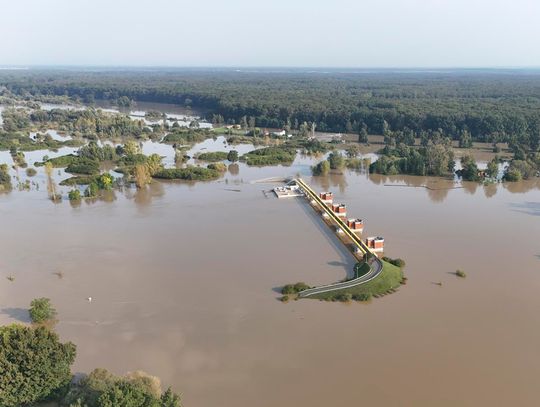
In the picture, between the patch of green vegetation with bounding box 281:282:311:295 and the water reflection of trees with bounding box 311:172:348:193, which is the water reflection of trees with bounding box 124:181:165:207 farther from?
the patch of green vegetation with bounding box 281:282:311:295

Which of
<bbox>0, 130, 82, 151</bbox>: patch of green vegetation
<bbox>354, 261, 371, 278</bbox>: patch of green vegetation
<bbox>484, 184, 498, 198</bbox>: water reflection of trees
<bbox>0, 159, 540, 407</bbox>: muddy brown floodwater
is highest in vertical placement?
<bbox>0, 130, 82, 151</bbox>: patch of green vegetation

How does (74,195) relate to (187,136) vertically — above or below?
below

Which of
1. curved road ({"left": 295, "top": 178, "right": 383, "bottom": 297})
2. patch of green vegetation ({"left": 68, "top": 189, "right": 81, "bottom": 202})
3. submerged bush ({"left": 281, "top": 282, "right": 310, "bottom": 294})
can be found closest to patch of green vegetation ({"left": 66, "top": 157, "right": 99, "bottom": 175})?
patch of green vegetation ({"left": 68, "top": 189, "right": 81, "bottom": 202})

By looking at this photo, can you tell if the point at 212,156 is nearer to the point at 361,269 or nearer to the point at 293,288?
the point at 361,269

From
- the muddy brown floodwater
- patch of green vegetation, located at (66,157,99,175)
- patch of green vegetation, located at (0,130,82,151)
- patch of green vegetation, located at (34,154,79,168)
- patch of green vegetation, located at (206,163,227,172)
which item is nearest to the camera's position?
the muddy brown floodwater

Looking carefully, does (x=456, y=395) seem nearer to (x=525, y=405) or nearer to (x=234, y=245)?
(x=525, y=405)

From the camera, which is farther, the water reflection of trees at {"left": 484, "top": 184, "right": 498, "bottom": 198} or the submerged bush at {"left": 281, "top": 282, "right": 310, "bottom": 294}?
the water reflection of trees at {"left": 484, "top": 184, "right": 498, "bottom": 198}

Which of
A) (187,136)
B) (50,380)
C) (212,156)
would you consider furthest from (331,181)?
(50,380)
